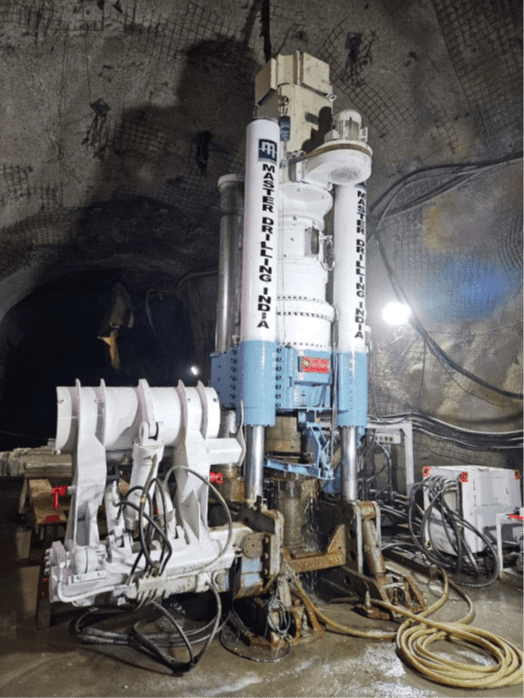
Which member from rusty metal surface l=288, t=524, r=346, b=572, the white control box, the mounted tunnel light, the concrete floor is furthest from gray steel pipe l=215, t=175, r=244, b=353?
the concrete floor

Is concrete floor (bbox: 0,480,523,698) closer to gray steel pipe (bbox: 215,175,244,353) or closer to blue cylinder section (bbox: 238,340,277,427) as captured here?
blue cylinder section (bbox: 238,340,277,427)

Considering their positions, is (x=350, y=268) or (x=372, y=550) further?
(x=350, y=268)

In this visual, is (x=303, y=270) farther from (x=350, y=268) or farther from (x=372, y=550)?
(x=372, y=550)

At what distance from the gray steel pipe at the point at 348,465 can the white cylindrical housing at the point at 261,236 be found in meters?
1.32

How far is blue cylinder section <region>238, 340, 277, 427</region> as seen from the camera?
173 inches

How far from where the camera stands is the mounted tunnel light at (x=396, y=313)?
6.82 metres

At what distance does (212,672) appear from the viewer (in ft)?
9.73

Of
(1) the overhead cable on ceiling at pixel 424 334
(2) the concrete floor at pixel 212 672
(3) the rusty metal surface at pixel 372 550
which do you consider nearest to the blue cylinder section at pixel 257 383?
(3) the rusty metal surface at pixel 372 550

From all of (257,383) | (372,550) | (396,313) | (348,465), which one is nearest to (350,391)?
(348,465)

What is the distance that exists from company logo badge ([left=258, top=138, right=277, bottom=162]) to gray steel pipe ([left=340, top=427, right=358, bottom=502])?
2.89 metres

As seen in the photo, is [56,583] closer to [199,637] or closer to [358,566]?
[199,637]

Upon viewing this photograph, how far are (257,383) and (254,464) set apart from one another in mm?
751

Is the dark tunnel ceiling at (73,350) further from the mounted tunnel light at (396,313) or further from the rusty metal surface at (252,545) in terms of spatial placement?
the rusty metal surface at (252,545)

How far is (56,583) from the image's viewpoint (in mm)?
2691
